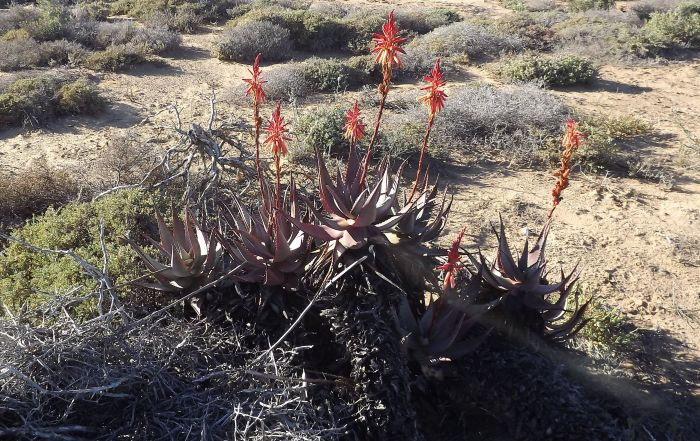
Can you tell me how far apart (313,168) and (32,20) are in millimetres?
9349

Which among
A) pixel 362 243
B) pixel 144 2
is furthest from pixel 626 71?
pixel 144 2

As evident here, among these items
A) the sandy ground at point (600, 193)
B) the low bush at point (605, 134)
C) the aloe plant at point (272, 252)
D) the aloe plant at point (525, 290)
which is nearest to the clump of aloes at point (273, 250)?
the aloe plant at point (272, 252)

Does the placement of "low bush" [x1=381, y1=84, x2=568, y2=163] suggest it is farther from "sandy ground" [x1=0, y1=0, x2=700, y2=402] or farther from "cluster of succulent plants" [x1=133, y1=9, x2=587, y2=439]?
"cluster of succulent plants" [x1=133, y1=9, x2=587, y2=439]

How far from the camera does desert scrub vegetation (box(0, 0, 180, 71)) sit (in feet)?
32.8

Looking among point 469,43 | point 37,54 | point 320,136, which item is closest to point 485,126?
point 320,136

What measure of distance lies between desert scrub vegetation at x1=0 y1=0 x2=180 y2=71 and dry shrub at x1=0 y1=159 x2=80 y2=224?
5128 mm

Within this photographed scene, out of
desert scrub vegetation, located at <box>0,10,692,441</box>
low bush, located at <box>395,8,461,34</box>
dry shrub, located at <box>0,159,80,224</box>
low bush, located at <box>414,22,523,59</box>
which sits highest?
low bush, located at <box>395,8,461,34</box>

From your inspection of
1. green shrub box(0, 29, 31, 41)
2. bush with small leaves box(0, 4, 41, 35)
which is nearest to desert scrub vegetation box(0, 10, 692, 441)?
green shrub box(0, 29, 31, 41)

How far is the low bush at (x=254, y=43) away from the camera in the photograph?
1109cm

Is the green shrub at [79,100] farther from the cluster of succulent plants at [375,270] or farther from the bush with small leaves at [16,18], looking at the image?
the cluster of succulent plants at [375,270]

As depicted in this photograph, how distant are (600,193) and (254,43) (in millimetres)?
7523

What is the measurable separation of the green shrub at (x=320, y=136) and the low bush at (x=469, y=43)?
5.13m

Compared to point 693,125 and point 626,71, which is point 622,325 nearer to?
point 693,125

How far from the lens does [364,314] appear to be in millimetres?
2859
